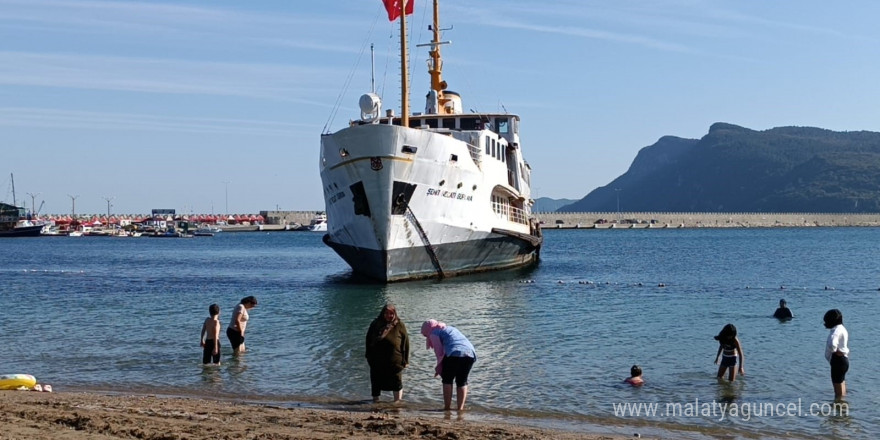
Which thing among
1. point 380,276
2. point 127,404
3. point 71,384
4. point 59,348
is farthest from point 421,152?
point 127,404

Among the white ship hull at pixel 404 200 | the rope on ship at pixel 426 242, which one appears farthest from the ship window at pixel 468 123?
the rope on ship at pixel 426 242

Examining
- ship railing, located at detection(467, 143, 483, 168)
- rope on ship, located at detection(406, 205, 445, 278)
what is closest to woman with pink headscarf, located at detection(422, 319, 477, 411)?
rope on ship, located at detection(406, 205, 445, 278)

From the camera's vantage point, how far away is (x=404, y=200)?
33.2 metres

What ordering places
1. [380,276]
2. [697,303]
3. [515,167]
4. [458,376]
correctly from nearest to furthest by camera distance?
1. [458,376]
2. [697,303]
3. [380,276]
4. [515,167]

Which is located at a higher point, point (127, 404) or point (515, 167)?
point (515, 167)

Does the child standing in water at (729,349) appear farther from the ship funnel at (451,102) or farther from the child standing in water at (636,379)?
the ship funnel at (451,102)

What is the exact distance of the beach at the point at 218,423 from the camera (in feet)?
35.0

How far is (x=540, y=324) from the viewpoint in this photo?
25.0 metres

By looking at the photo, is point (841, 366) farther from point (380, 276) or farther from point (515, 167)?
point (515, 167)

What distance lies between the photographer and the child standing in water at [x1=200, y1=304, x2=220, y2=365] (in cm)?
1683

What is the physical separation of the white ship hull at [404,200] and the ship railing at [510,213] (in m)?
1.75

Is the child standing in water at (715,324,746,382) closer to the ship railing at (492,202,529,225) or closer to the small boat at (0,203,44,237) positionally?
the ship railing at (492,202,529,225)

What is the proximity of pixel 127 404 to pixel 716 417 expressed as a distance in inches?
334

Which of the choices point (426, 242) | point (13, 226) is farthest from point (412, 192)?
point (13, 226)
